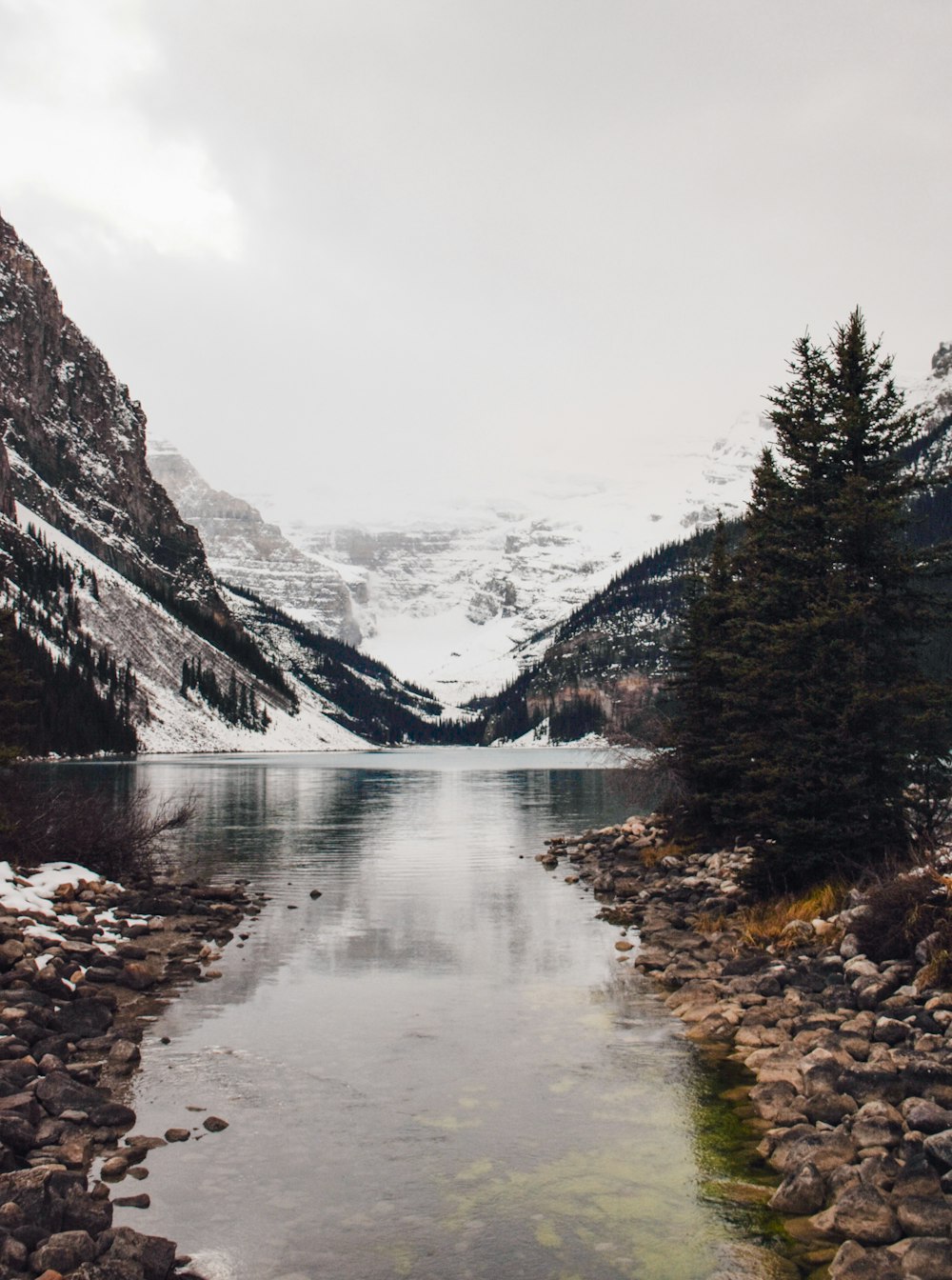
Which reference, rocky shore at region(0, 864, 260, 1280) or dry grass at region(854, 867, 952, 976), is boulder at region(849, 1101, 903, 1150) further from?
rocky shore at region(0, 864, 260, 1280)

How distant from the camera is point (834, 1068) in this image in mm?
14492

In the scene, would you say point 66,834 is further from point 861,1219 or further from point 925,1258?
point 925,1258

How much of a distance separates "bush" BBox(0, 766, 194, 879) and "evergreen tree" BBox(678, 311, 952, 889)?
65.5 feet

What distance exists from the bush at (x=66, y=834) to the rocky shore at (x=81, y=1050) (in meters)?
1.58

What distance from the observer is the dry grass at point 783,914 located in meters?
23.3

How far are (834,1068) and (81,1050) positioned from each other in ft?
39.2

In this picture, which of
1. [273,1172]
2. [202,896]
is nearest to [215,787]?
[202,896]

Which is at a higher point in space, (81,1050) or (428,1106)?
(81,1050)

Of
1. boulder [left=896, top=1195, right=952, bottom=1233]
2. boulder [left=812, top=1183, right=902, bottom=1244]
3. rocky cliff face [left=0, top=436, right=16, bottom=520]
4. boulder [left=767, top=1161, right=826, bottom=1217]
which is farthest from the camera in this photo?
rocky cliff face [left=0, top=436, right=16, bottom=520]

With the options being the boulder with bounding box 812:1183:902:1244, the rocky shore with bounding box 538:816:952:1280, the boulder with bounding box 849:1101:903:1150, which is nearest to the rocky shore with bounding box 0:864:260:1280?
the boulder with bounding box 812:1183:902:1244

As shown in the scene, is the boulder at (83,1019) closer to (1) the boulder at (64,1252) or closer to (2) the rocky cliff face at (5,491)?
(1) the boulder at (64,1252)

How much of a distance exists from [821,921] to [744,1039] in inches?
230

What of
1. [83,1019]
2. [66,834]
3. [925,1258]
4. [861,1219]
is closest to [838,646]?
[861,1219]

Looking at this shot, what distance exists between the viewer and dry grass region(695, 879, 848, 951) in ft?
76.4
